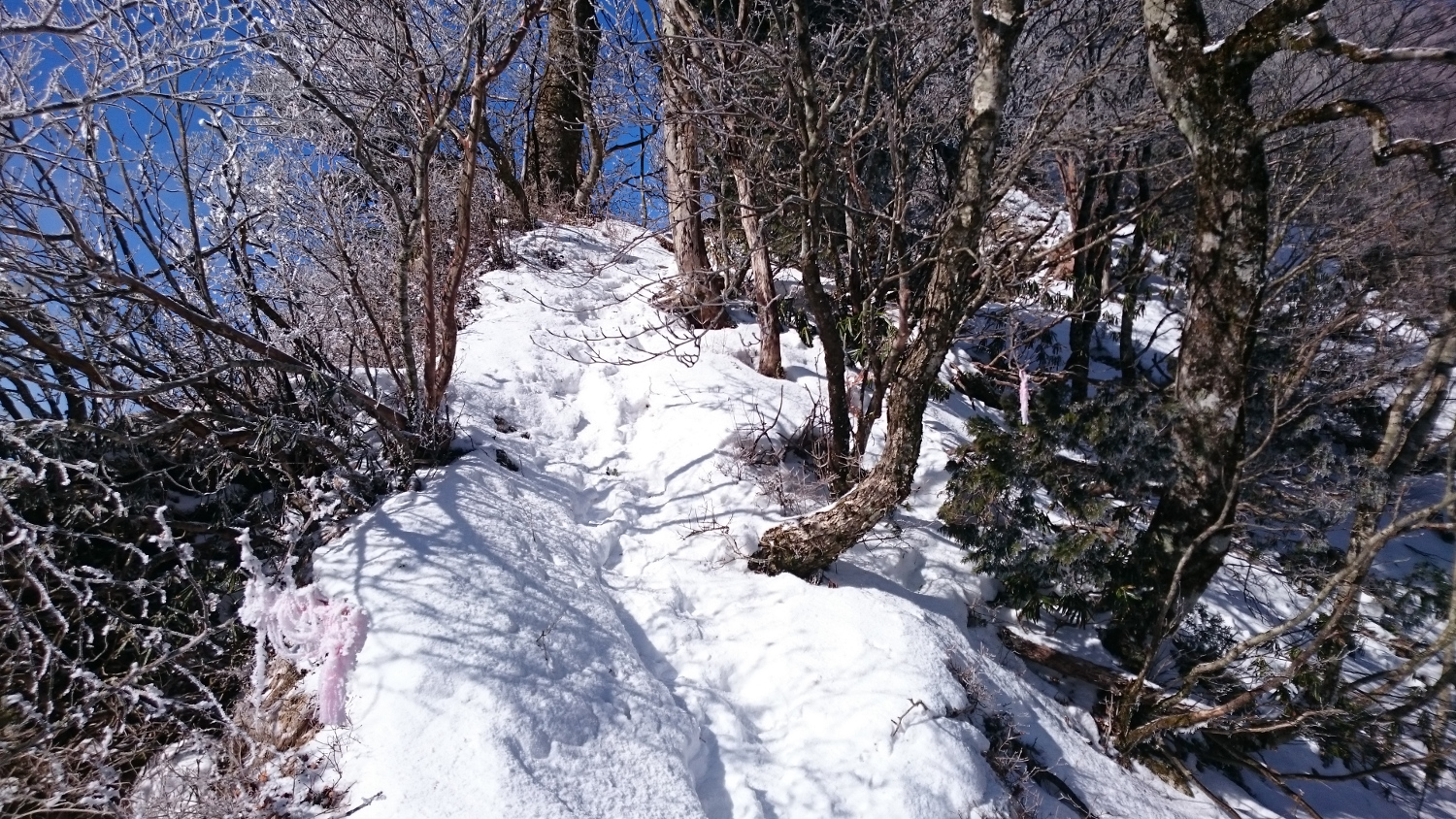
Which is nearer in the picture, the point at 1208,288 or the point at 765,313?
the point at 1208,288

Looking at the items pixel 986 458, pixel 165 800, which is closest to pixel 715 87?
pixel 986 458

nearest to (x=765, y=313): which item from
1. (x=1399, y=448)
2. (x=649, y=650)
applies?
(x=649, y=650)

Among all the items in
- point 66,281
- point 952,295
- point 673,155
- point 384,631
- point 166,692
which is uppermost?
point 673,155

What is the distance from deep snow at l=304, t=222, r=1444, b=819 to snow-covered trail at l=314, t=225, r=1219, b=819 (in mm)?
11

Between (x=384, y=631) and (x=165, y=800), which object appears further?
(x=384, y=631)

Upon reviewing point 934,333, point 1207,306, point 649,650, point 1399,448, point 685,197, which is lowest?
point 649,650

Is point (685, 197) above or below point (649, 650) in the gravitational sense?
above

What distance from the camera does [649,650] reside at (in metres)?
3.39

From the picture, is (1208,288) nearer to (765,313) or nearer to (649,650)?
(765,313)

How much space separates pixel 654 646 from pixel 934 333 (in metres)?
2.09

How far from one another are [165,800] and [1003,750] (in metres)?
3.24

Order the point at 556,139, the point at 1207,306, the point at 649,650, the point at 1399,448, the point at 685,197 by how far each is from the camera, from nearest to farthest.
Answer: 1. the point at 649,650
2. the point at 1207,306
3. the point at 685,197
4. the point at 1399,448
5. the point at 556,139

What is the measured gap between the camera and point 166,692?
108 inches

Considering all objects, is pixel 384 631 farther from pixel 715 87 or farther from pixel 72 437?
pixel 715 87
